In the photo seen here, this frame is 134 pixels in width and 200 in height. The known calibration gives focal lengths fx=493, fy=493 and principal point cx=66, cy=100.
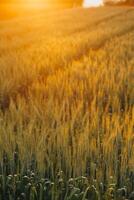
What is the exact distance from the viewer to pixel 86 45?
32.8ft

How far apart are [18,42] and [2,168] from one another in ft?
26.9

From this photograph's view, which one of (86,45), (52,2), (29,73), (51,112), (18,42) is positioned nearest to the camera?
(51,112)

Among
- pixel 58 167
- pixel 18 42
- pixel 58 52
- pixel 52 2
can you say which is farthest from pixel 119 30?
pixel 52 2

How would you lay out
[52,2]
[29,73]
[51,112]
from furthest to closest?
[52,2]
[29,73]
[51,112]

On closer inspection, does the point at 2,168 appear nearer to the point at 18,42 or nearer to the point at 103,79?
the point at 103,79

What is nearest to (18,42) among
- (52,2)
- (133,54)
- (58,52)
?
(58,52)

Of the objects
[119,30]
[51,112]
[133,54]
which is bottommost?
[119,30]

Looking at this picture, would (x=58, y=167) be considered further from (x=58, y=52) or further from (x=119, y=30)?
(x=119, y=30)

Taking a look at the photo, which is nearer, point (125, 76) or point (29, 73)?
point (125, 76)

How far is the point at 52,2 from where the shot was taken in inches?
1719

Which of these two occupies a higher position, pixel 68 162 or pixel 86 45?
pixel 68 162

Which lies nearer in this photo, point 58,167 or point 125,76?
point 58,167

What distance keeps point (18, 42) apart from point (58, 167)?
8136 mm

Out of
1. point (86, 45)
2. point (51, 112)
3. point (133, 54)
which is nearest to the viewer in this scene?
point (51, 112)
